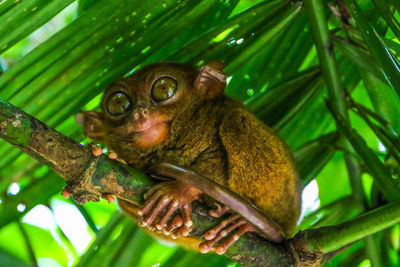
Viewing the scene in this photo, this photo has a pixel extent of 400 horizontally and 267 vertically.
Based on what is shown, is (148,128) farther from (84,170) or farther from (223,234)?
(84,170)

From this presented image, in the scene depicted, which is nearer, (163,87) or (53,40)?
(53,40)

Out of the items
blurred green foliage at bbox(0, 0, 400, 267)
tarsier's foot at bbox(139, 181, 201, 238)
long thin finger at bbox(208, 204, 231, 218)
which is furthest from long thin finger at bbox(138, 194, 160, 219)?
blurred green foliage at bbox(0, 0, 400, 267)

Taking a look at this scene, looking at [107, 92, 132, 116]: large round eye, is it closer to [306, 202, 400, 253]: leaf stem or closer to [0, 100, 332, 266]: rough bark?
[0, 100, 332, 266]: rough bark

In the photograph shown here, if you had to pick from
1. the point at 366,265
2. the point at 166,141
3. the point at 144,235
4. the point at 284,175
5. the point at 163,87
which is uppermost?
the point at 163,87

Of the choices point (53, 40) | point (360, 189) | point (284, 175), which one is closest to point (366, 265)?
point (360, 189)

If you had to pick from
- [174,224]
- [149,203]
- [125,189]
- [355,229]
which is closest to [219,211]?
[174,224]

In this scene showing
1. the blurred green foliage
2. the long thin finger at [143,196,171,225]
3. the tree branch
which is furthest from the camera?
the blurred green foliage

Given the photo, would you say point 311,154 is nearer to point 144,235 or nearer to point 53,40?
point 144,235

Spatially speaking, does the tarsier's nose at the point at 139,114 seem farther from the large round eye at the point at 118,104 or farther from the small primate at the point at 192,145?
the large round eye at the point at 118,104
